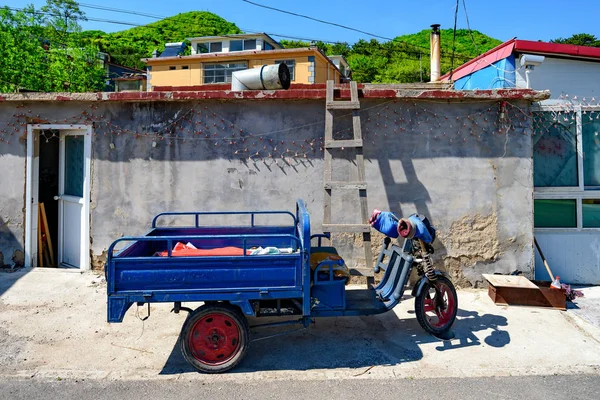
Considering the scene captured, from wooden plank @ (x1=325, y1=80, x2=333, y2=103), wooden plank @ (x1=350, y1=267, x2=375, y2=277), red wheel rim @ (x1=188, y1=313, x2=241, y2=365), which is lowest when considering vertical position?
red wheel rim @ (x1=188, y1=313, x2=241, y2=365)

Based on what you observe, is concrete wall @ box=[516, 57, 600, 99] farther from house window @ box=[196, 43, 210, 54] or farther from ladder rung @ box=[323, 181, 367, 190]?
house window @ box=[196, 43, 210, 54]

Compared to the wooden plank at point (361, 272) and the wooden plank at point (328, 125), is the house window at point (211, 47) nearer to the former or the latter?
the wooden plank at point (328, 125)

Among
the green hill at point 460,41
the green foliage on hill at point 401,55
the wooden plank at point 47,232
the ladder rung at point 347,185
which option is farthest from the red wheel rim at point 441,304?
the green hill at point 460,41

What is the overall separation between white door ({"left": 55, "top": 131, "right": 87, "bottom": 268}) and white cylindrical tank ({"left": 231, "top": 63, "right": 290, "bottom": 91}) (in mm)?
2808

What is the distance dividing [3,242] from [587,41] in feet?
149

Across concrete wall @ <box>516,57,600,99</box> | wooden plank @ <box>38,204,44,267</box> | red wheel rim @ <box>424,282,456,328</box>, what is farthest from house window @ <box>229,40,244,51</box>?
red wheel rim @ <box>424,282,456,328</box>

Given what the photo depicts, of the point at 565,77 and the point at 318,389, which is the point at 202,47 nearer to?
the point at 565,77

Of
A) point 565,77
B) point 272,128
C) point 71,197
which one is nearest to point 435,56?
point 565,77

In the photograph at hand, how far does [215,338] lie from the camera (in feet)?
13.6

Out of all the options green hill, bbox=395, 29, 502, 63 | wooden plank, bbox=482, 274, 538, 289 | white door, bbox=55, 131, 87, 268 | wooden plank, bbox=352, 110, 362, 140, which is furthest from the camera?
green hill, bbox=395, 29, 502, 63

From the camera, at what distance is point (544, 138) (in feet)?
22.5

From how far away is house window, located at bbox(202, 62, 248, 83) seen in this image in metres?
34.2

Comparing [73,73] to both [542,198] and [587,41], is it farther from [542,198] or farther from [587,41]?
[587,41]

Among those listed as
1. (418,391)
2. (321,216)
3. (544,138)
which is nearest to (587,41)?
(544,138)
